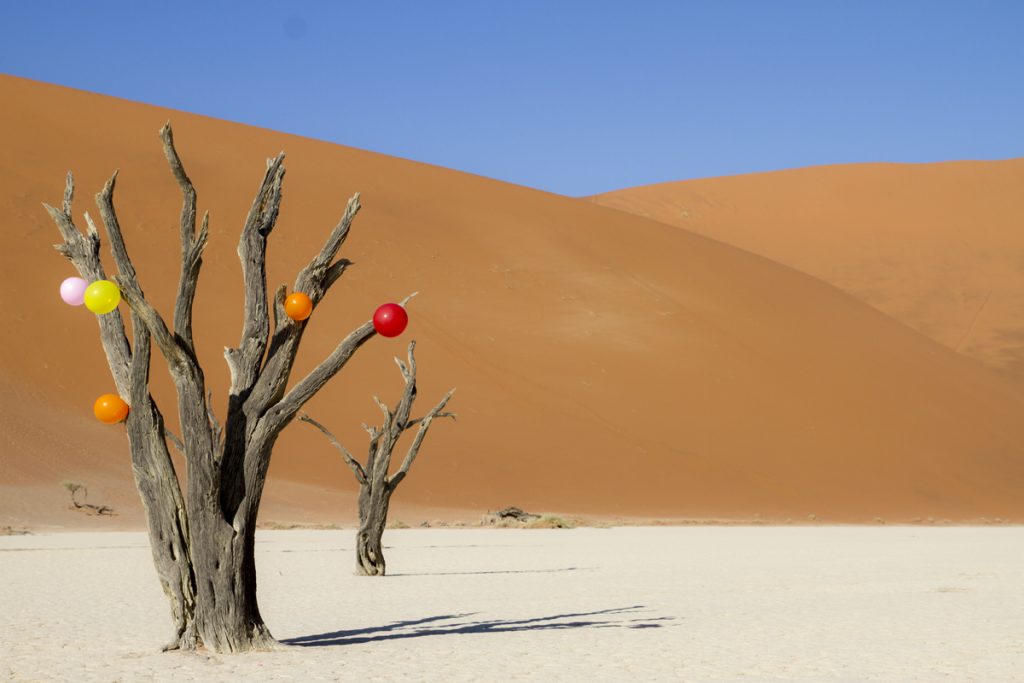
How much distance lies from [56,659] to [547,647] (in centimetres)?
360

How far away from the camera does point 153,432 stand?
914 centimetres

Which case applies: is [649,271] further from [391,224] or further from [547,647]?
[547,647]

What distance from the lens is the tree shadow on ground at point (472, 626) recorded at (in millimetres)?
10406

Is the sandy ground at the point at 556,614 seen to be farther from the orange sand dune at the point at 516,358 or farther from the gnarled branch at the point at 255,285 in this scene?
the orange sand dune at the point at 516,358

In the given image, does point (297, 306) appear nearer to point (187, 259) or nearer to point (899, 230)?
point (187, 259)

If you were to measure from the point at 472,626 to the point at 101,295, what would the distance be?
467 centimetres

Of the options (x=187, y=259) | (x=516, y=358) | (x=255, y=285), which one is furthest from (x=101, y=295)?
(x=516, y=358)

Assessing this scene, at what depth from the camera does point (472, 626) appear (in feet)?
37.1

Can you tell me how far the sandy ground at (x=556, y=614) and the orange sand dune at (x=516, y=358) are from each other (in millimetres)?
10525

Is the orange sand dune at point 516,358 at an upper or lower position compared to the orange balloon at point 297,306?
upper

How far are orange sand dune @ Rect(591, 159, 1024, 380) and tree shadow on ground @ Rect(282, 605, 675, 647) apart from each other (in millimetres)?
48584

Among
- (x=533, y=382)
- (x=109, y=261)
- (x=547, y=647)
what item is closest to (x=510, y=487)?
(x=533, y=382)

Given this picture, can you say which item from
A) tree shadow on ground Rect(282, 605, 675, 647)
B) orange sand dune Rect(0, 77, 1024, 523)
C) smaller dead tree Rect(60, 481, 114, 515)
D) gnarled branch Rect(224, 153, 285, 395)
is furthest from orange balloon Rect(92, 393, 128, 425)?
smaller dead tree Rect(60, 481, 114, 515)

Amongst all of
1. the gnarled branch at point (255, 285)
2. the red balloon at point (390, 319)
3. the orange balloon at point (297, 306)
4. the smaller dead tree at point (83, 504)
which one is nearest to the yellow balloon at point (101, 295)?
the gnarled branch at point (255, 285)
